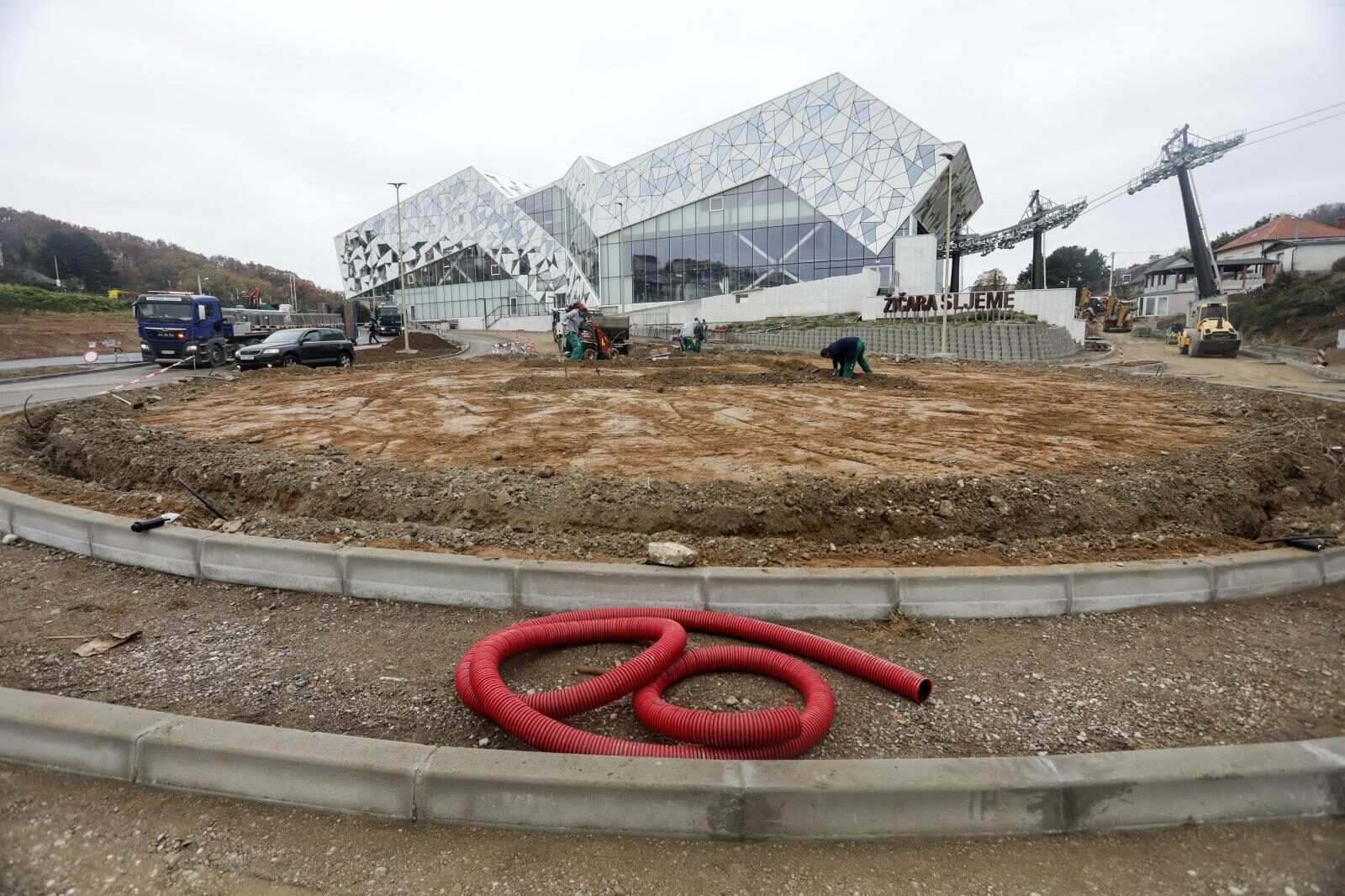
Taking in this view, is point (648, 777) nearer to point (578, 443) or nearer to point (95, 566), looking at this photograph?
point (95, 566)

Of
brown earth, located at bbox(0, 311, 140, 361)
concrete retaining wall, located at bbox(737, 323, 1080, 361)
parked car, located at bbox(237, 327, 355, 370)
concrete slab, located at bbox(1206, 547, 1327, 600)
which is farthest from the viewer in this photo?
brown earth, located at bbox(0, 311, 140, 361)

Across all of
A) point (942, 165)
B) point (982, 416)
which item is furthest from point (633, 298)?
point (982, 416)

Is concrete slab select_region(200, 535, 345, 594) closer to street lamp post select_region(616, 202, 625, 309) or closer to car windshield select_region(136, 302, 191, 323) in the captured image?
car windshield select_region(136, 302, 191, 323)

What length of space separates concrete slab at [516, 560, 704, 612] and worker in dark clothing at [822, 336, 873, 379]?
12.6 m

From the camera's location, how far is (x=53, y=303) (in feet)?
165

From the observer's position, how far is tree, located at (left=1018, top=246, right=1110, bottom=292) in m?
85.8

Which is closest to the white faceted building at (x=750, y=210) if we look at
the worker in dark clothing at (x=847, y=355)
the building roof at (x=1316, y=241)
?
the building roof at (x=1316, y=241)

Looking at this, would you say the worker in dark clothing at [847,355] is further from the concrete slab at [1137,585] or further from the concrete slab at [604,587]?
the concrete slab at [604,587]

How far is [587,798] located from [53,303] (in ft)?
227

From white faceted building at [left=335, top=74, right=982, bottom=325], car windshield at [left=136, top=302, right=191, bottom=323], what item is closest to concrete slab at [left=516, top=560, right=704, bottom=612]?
car windshield at [left=136, top=302, right=191, bottom=323]

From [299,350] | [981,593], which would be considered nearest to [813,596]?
[981,593]

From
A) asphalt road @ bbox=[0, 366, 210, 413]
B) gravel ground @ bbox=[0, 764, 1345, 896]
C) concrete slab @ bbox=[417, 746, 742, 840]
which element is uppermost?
asphalt road @ bbox=[0, 366, 210, 413]

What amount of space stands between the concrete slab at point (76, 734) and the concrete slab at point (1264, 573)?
6200 mm

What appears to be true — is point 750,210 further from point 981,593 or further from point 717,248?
point 981,593
